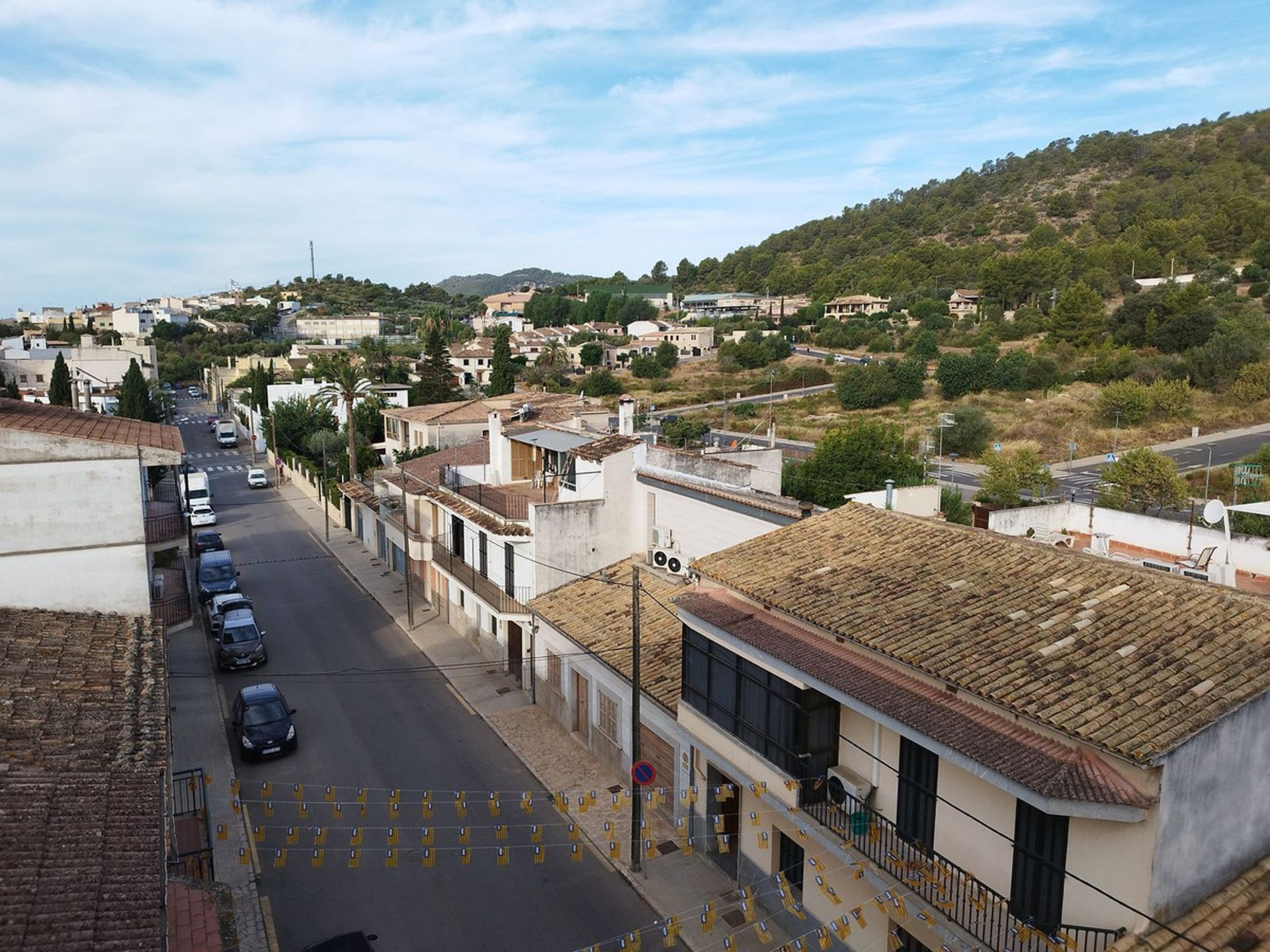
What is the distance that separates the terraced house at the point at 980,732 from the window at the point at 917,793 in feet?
0.09

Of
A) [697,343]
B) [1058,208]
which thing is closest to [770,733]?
[697,343]

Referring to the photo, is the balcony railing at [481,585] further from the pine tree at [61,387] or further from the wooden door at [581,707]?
the pine tree at [61,387]

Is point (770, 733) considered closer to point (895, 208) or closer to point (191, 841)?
point (191, 841)

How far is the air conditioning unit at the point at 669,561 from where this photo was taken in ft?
70.4

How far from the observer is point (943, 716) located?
32.4 ft

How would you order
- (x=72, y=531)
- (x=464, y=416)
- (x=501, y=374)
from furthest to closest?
(x=501, y=374)
(x=464, y=416)
(x=72, y=531)

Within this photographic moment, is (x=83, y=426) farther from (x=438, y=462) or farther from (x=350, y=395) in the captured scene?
(x=350, y=395)

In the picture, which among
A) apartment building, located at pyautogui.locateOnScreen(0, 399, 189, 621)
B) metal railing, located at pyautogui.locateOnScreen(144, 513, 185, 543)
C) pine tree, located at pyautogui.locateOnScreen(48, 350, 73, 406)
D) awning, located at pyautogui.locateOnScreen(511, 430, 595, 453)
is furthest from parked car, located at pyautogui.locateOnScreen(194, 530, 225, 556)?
pine tree, located at pyautogui.locateOnScreen(48, 350, 73, 406)

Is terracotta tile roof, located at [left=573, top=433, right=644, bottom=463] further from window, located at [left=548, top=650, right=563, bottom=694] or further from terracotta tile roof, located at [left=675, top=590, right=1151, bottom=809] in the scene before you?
terracotta tile roof, located at [left=675, top=590, right=1151, bottom=809]

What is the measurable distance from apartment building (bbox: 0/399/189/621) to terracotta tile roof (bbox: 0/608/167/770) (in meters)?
0.40

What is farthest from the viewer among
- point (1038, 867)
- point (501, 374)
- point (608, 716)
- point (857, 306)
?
point (857, 306)

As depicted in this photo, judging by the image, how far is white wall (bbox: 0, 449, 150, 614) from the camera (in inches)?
596

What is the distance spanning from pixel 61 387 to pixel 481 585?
49.5 meters

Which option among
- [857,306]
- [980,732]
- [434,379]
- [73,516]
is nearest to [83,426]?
[73,516]
